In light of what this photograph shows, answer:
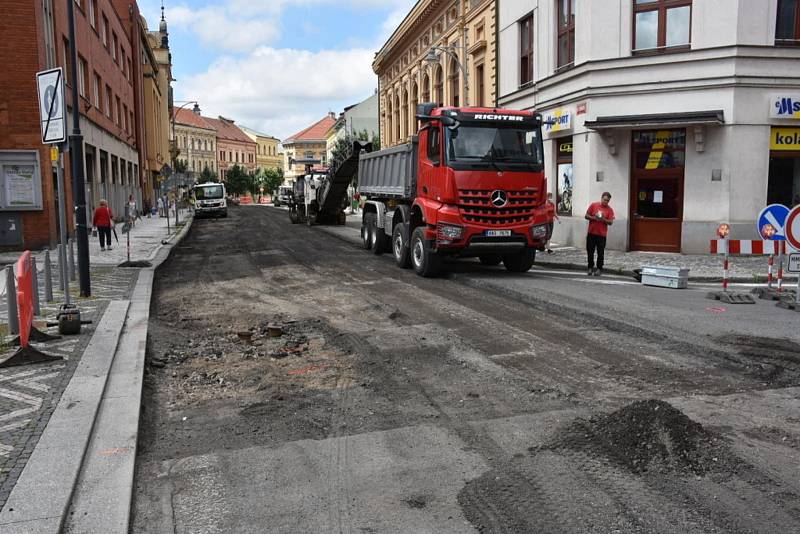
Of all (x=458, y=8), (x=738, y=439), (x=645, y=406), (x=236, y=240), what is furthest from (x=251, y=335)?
(x=458, y=8)

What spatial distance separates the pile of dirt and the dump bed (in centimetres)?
1054

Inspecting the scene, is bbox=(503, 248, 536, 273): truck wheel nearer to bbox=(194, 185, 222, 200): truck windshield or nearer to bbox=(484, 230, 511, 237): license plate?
bbox=(484, 230, 511, 237): license plate

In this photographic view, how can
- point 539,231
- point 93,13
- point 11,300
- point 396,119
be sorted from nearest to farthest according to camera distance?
point 11,300
point 539,231
point 93,13
point 396,119

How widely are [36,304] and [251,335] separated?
3066 mm

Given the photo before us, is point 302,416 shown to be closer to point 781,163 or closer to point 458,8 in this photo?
point 781,163

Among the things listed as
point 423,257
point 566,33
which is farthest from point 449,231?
point 566,33

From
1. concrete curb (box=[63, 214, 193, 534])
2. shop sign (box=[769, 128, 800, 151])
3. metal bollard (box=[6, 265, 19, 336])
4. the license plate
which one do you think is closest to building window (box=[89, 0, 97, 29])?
the license plate

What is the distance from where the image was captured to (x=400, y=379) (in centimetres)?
606

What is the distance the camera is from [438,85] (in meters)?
35.3

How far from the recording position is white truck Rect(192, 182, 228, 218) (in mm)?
46250

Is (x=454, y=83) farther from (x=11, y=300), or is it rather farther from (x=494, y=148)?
(x=11, y=300)

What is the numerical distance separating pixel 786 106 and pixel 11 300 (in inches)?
691

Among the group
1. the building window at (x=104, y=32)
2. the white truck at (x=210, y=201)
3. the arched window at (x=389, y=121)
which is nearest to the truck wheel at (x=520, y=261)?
the building window at (x=104, y=32)

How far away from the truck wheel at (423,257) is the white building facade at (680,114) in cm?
744
